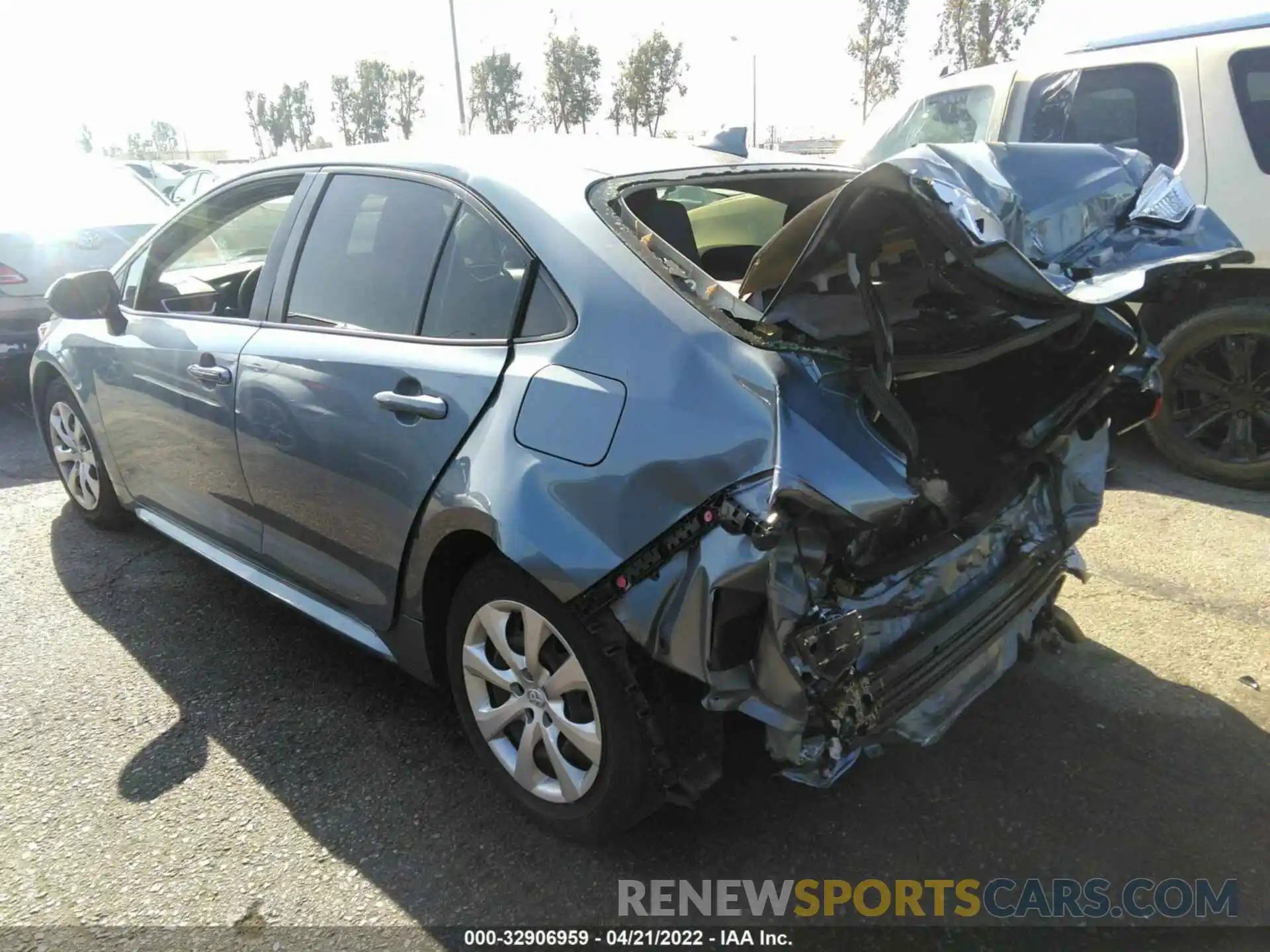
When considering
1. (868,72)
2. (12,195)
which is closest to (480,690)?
(12,195)

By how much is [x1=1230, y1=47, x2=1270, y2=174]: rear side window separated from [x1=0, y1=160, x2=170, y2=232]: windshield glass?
7.17 meters

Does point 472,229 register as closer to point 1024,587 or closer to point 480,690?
point 480,690

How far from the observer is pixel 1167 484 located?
491cm

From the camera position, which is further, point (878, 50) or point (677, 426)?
point (878, 50)

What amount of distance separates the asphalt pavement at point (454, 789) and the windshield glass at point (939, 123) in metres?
3.07

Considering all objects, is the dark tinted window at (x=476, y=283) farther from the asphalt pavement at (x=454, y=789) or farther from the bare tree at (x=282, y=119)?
the bare tree at (x=282, y=119)

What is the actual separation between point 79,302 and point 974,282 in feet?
11.6

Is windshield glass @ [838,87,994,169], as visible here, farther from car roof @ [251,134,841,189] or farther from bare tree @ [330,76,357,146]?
bare tree @ [330,76,357,146]

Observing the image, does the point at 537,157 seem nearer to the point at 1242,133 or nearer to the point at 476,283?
the point at 476,283

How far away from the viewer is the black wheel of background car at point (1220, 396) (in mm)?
4691

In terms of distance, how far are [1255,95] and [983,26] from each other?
21.5m

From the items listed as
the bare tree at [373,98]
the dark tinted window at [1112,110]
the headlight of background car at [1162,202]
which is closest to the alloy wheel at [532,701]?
the headlight of background car at [1162,202]

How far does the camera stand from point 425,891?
7.69 feet

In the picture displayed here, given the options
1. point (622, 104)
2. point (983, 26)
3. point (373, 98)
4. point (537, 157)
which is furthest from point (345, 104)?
point (537, 157)
